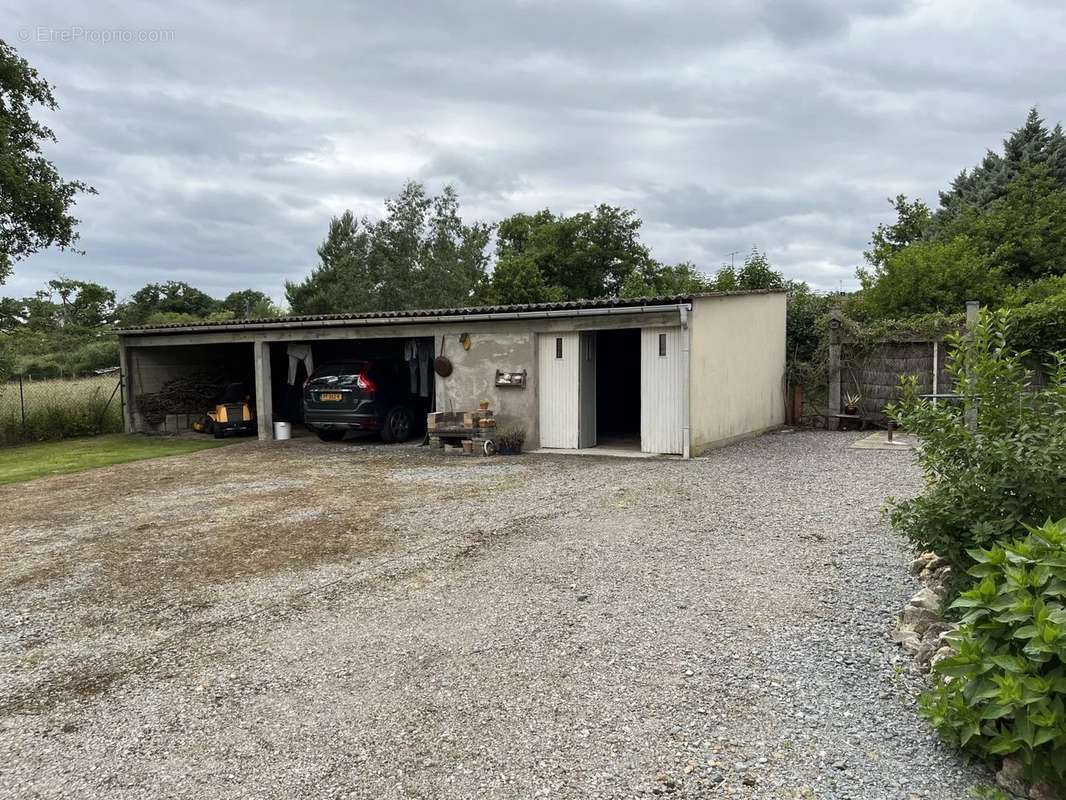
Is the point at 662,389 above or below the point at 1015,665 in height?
above

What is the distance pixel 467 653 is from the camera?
12.5 ft

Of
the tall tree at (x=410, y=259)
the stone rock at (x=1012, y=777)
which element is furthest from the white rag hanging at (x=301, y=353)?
the tall tree at (x=410, y=259)

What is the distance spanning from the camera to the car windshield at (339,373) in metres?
13.0

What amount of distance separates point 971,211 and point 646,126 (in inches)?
496

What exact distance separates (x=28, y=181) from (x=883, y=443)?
749 inches

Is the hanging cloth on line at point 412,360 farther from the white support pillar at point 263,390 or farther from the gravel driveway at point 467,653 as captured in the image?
the gravel driveway at point 467,653

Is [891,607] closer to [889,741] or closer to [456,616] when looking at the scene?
[889,741]

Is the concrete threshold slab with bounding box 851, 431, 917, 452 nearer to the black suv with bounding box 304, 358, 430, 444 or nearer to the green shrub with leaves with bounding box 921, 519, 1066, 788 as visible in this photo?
the black suv with bounding box 304, 358, 430, 444

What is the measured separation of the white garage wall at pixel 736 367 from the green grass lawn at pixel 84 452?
Answer: 9505 mm

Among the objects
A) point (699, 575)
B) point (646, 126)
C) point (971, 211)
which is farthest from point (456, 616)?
point (971, 211)

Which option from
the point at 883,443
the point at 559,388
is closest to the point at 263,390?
the point at 559,388

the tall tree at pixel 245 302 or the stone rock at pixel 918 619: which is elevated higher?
the tall tree at pixel 245 302

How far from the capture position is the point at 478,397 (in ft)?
41.0
